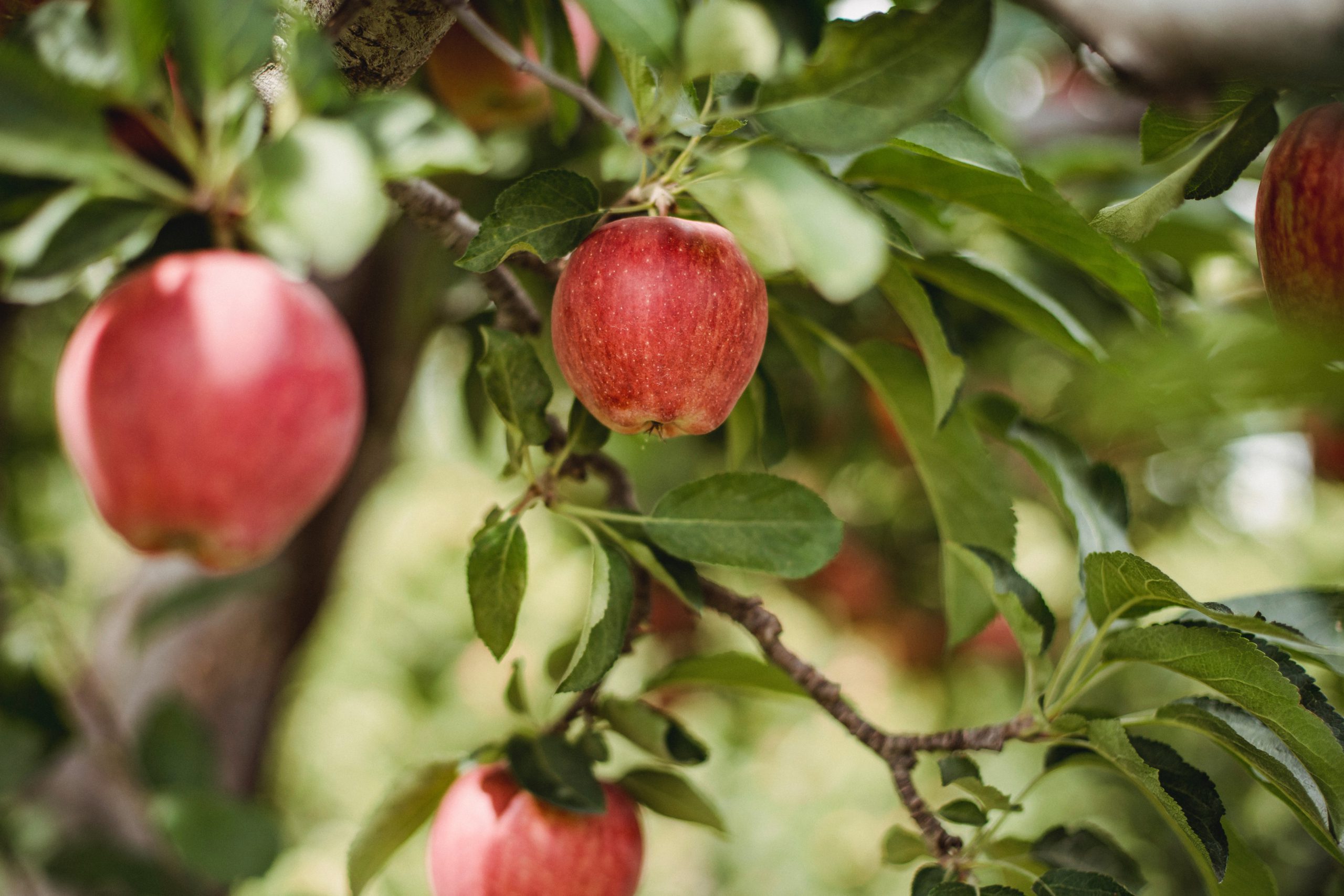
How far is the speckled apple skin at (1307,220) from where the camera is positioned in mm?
406

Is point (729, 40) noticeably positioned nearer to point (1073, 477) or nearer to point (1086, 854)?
point (1073, 477)

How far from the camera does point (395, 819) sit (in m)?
0.58

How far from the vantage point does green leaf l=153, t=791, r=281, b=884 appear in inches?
31.4

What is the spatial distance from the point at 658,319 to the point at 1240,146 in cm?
30

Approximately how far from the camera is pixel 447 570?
219 cm

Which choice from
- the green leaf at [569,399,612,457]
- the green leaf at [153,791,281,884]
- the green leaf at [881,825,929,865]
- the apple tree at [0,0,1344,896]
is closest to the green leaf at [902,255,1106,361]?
the apple tree at [0,0,1344,896]

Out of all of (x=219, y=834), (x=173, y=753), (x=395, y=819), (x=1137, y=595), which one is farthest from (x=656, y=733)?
(x=173, y=753)

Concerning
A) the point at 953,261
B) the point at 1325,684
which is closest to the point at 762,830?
the point at 1325,684

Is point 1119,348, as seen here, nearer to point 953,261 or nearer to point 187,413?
point 953,261

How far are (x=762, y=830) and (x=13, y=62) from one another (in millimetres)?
1641

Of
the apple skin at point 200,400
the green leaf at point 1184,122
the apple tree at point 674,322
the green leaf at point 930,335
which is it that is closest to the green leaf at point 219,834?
the apple tree at point 674,322

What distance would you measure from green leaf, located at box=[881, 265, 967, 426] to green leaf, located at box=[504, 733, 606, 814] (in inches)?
11.9

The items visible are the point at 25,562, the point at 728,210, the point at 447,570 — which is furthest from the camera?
the point at 447,570

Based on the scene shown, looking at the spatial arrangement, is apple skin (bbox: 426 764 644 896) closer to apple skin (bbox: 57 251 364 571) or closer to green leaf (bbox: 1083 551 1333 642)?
apple skin (bbox: 57 251 364 571)
